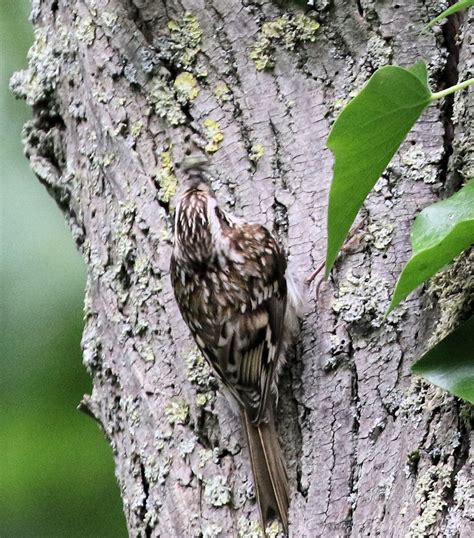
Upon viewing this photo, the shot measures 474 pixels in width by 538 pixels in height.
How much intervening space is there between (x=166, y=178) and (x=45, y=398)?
778 millimetres

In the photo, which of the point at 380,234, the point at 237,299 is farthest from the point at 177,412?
the point at 380,234

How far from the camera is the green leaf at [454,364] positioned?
1.39 m

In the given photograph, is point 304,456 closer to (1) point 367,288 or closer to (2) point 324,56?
(1) point 367,288

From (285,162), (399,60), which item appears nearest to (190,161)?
(285,162)

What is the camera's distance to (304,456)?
1692 mm

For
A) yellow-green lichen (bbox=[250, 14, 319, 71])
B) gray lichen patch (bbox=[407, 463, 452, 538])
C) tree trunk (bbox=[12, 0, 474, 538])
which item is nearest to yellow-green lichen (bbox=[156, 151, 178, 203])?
tree trunk (bbox=[12, 0, 474, 538])

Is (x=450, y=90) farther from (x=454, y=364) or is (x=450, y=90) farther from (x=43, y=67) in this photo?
(x=43, y=67)

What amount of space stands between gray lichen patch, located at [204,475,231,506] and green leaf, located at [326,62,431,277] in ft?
1.70

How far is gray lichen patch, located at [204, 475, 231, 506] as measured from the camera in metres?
1.73

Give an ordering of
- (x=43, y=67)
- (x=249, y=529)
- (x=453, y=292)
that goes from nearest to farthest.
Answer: (x=453, y=292), (x=249, y=529), (x=43, y=67)

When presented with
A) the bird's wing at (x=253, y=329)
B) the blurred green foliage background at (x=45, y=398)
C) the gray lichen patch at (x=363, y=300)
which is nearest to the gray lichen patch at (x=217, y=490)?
the bird's wing at (x=253, y=329)

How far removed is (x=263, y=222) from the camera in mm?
1924

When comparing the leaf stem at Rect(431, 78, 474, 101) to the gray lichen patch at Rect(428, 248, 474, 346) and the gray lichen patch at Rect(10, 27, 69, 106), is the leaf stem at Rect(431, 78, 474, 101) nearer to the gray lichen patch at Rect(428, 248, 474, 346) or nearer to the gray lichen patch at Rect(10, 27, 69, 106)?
the gray lichen patch at Rect(428, 248, 474, 346)

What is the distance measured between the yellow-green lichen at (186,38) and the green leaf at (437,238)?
2.61ft
